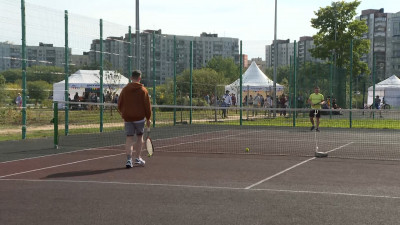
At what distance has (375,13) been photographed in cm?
14538

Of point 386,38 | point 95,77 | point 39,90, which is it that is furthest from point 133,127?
point 386,38

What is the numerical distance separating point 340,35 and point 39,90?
31916mm

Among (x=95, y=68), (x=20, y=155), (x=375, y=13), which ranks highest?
(x=375, y=13)

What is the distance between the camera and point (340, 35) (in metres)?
44.7

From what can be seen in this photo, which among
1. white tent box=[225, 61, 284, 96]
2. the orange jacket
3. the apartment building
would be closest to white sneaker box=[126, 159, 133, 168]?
the orange jacket

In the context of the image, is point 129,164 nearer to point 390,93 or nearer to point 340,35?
→ point 340,35

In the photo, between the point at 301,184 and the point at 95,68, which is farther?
the point at 95,68

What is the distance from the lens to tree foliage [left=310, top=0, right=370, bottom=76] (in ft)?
145

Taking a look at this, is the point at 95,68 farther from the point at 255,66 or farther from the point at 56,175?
the point at 255,66

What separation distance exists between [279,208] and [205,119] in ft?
70.0

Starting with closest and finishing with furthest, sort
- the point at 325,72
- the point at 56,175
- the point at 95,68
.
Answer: the point at 56,175
the point at 95,68
the point at 325,72

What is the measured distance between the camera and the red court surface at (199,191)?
243 inches

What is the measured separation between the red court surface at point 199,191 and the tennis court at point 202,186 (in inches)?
0.5

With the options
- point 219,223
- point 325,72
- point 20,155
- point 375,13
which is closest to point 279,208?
point 219,223
